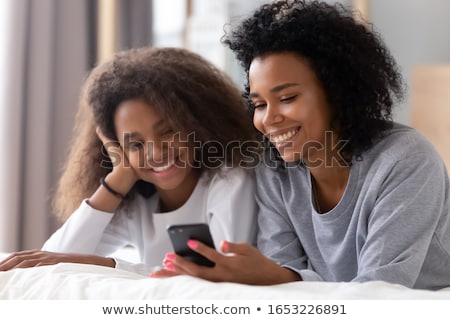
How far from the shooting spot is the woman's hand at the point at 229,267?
3.42 feet

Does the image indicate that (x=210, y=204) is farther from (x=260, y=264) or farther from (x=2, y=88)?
(x=2, y=88)

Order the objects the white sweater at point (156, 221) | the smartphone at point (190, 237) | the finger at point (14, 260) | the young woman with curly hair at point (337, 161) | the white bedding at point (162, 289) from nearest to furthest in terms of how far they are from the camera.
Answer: the white bedding at point (162, 289) < the smartphone at point (190, 237) < the young woman with curly hair at point (337, 161) < the finger at point (14, 260) < the white sweater at point (156, 221)

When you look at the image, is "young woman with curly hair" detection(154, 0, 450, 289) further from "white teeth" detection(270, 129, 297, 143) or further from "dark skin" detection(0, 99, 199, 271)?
"dark skin" detection(0, 99, 199, 271)

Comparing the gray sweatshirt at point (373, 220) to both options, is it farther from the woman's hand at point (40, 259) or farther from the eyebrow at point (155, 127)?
the woman's hand at point (40, 259)

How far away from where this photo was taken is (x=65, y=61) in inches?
101

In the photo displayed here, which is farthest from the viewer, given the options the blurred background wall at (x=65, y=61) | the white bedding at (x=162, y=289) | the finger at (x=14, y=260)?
the blurred background wall at (x=65, y=61)

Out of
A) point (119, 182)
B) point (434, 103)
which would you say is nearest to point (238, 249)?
point (119, 182)

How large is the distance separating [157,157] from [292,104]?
0.36m

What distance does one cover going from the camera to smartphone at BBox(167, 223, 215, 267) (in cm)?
103

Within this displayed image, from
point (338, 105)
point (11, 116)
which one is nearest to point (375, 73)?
point (338, 105)

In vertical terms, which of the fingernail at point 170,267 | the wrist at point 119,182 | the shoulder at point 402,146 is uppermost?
the shoulder at point 402,146

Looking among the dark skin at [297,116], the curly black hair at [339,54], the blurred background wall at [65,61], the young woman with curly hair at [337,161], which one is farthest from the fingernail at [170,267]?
the blurred background wall at [65,61]

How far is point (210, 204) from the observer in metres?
1.49

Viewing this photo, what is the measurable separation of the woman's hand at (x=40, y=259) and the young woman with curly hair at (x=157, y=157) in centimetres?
10
